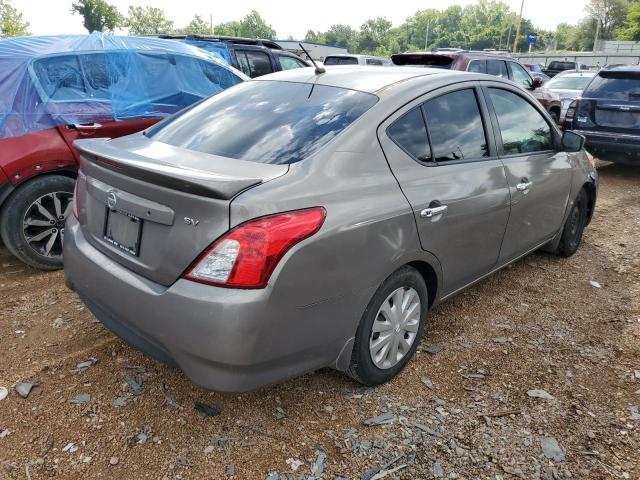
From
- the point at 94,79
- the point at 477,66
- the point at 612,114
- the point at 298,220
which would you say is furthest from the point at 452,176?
the point at 477,66

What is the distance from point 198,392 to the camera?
271 cm

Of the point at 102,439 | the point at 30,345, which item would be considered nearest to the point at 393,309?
the point at 102,439

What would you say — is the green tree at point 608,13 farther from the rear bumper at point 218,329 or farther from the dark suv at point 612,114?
the rear bumper at point 218,329

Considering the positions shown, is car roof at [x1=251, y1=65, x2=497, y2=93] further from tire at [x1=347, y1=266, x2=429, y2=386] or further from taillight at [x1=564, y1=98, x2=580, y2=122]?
taillight at [x1=564, y1=98, x2=580, y2=122]

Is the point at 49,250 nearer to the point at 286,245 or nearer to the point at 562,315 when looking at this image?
the point at 286,245

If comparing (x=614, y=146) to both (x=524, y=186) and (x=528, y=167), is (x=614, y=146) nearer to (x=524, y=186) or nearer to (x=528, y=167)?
(x=528, y=167)

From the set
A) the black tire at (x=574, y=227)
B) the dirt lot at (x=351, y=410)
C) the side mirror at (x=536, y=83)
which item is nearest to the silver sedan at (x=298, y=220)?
the dirt lot at (x=351, y=410)

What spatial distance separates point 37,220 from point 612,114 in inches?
308

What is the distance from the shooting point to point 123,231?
92.4 inches

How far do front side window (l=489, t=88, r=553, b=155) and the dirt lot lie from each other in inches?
48.8

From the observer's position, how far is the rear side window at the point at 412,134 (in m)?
2.66

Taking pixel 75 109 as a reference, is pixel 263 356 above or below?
below

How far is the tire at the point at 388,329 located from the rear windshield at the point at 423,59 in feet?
20.0

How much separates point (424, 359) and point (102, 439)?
1.84 m
